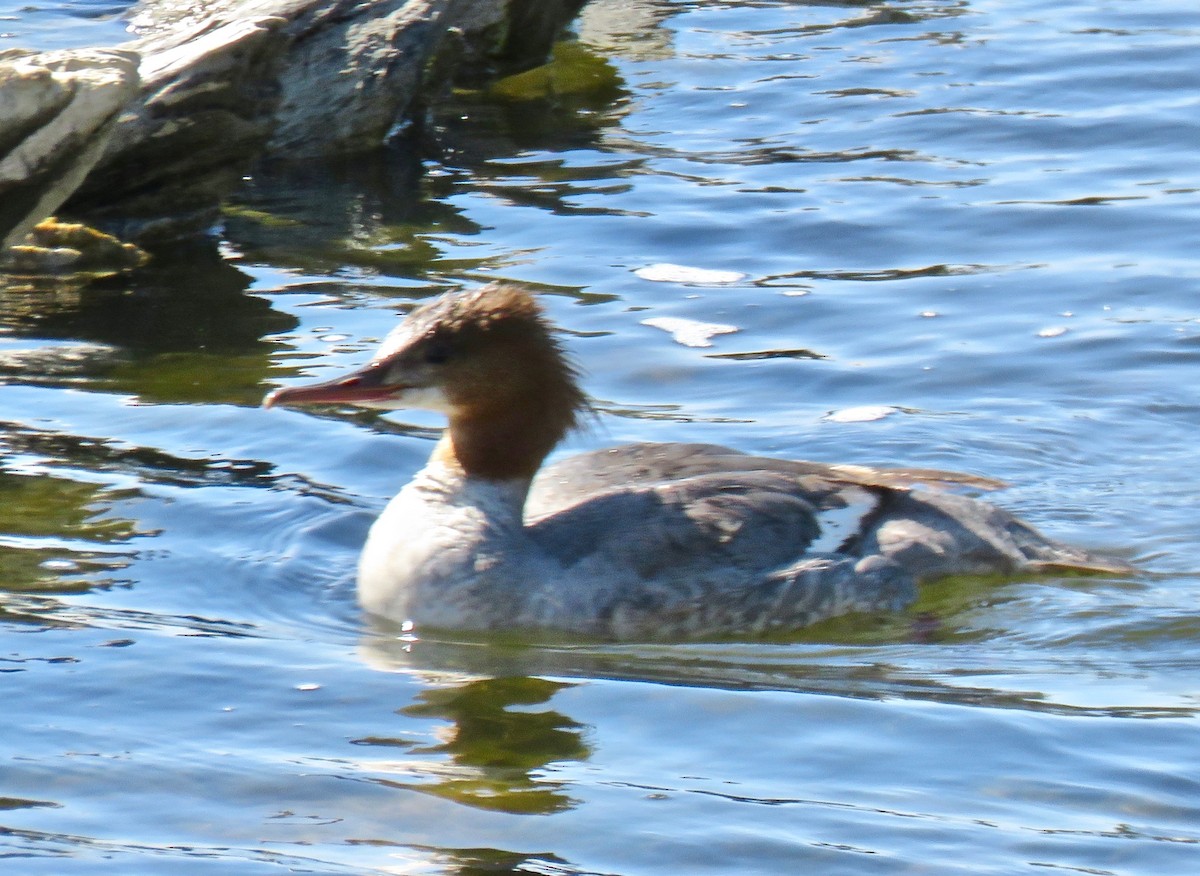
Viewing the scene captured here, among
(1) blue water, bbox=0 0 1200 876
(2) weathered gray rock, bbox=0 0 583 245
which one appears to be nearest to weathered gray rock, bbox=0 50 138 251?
(2) weathered gray rock, bbox=0 0 583 245

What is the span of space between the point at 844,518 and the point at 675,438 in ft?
4.13

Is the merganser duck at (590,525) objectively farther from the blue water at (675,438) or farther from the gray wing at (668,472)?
the blue water at (675,438)

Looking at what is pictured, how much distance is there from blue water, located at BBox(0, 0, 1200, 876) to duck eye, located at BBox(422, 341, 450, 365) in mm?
783

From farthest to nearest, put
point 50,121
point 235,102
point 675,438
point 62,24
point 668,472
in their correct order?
point 62,24 → point 235,102 → point 50,121 → point 675,438 → point 668,472

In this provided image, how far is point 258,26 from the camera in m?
9.33

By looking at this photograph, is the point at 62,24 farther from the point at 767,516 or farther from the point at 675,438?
the point at 767,516

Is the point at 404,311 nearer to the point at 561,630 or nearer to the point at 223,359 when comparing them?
the point at 223,359

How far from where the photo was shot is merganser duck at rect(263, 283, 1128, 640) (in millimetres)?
5680

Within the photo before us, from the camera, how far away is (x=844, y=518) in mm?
6086

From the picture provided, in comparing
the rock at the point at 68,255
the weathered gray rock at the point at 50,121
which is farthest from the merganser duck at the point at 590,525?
the rock at the point at 68,255

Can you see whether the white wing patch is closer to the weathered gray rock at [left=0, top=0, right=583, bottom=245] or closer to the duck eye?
the duck eye

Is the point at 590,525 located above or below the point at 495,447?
below

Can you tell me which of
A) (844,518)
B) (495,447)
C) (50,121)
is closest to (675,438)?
(844,518)

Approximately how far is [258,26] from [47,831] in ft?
19.8
